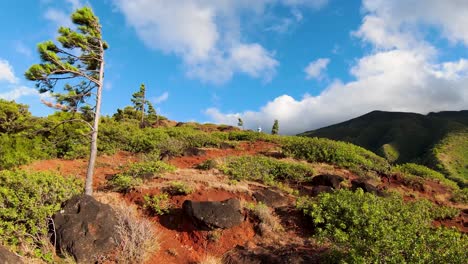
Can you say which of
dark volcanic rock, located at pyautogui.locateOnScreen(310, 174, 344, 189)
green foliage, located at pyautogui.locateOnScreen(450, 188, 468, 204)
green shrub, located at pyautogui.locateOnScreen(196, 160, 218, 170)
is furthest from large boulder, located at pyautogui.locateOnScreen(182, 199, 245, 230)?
green foliage, located at pyautogui.locateOnScreen(450, 188, 468, 204)

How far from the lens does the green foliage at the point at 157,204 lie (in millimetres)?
10242

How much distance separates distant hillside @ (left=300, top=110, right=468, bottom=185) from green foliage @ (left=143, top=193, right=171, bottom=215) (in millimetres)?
59186

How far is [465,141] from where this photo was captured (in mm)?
Result: 77375

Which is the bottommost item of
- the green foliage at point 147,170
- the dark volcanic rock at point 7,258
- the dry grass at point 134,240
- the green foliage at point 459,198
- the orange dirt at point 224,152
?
the green foliage at point 459,198

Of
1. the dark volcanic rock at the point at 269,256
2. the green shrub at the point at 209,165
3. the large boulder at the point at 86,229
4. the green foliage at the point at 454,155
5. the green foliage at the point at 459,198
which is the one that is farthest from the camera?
the green foliage at the point at 454,155

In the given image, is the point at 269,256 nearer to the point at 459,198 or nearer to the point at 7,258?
the point at 7,258

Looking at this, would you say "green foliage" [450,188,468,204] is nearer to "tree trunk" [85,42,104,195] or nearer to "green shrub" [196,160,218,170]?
"green shrub" [196,160,218,170]

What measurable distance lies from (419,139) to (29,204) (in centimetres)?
11615

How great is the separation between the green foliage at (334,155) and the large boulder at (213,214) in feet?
37.3

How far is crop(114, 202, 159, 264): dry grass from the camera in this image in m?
7.77

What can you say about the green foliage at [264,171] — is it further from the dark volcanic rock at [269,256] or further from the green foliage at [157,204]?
the dark volcanic rock at [269,256]

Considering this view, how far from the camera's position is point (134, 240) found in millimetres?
7984

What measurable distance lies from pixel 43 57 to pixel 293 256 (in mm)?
10043

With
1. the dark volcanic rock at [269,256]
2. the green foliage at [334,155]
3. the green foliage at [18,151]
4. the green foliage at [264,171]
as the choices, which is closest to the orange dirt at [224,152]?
the green foliage at [264,171]
